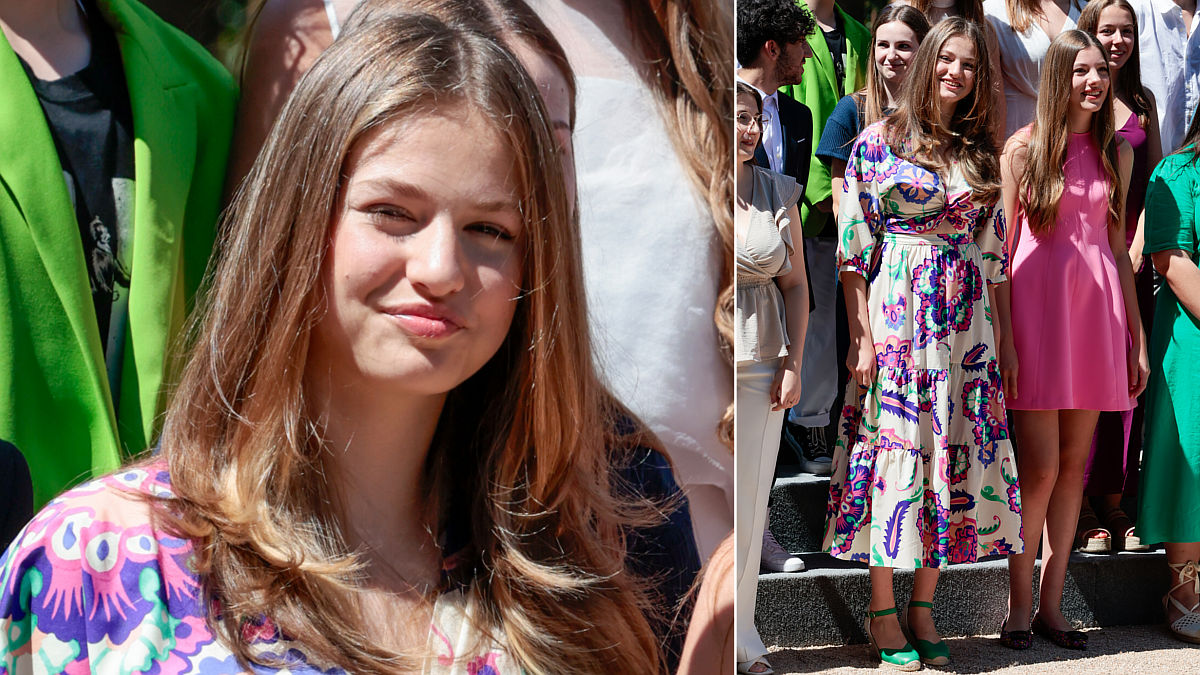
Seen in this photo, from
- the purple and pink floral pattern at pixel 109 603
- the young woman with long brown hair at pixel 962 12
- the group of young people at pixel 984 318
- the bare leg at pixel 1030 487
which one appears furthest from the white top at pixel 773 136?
the purple and pink floral pattern at pixel 109 603

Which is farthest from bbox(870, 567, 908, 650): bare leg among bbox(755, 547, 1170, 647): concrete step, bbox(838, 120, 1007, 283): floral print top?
bbox(838, 120, 1007, 283): floral print top

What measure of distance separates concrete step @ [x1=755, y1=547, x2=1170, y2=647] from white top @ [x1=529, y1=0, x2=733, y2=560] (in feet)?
6.38

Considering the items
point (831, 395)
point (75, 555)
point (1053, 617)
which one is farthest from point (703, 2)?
point (1053, 617)

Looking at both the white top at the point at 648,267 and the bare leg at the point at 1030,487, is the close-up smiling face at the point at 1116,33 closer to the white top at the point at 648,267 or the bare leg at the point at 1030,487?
the bare leg at the point at 1030,487

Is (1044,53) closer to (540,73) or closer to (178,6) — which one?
(540,73)

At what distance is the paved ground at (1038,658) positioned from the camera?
321 centimetres

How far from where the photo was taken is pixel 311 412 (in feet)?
3.74

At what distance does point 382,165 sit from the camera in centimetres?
109

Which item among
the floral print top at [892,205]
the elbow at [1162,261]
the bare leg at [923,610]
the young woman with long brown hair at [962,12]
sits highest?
the young woman with long brown hair at [962,12]

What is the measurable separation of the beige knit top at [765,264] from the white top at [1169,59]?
103 inches

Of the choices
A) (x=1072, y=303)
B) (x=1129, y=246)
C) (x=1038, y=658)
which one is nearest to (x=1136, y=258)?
(x=1129, y=246)

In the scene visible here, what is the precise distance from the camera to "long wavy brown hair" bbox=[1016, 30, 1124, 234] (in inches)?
131

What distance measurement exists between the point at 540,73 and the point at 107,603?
2.17 feet

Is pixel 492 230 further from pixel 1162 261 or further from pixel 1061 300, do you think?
pixel 1162 261
